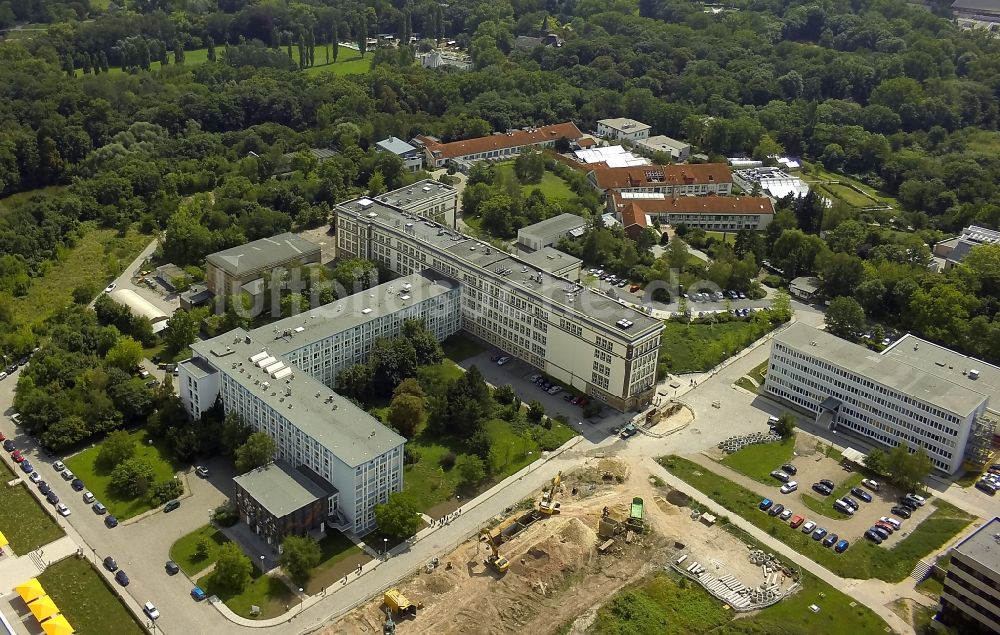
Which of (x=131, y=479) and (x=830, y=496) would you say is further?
(x=830, y=496)

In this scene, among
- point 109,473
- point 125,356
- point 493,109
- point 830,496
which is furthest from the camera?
point 493,109

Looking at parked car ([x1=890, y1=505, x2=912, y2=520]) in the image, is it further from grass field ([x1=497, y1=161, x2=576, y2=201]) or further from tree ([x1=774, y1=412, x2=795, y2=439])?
grass field ([x1=497, y1=161, x2=576, y2=201])

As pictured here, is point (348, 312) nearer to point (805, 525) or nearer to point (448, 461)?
point (448, 461)

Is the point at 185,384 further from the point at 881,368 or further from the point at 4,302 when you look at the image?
the point at 881,368

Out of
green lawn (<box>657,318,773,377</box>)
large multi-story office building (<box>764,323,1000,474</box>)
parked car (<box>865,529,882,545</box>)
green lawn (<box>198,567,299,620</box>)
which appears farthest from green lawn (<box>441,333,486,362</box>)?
parked car (<box>865,529,882,545</box>)

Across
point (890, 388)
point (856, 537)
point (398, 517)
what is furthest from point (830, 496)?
point (398, 517)
